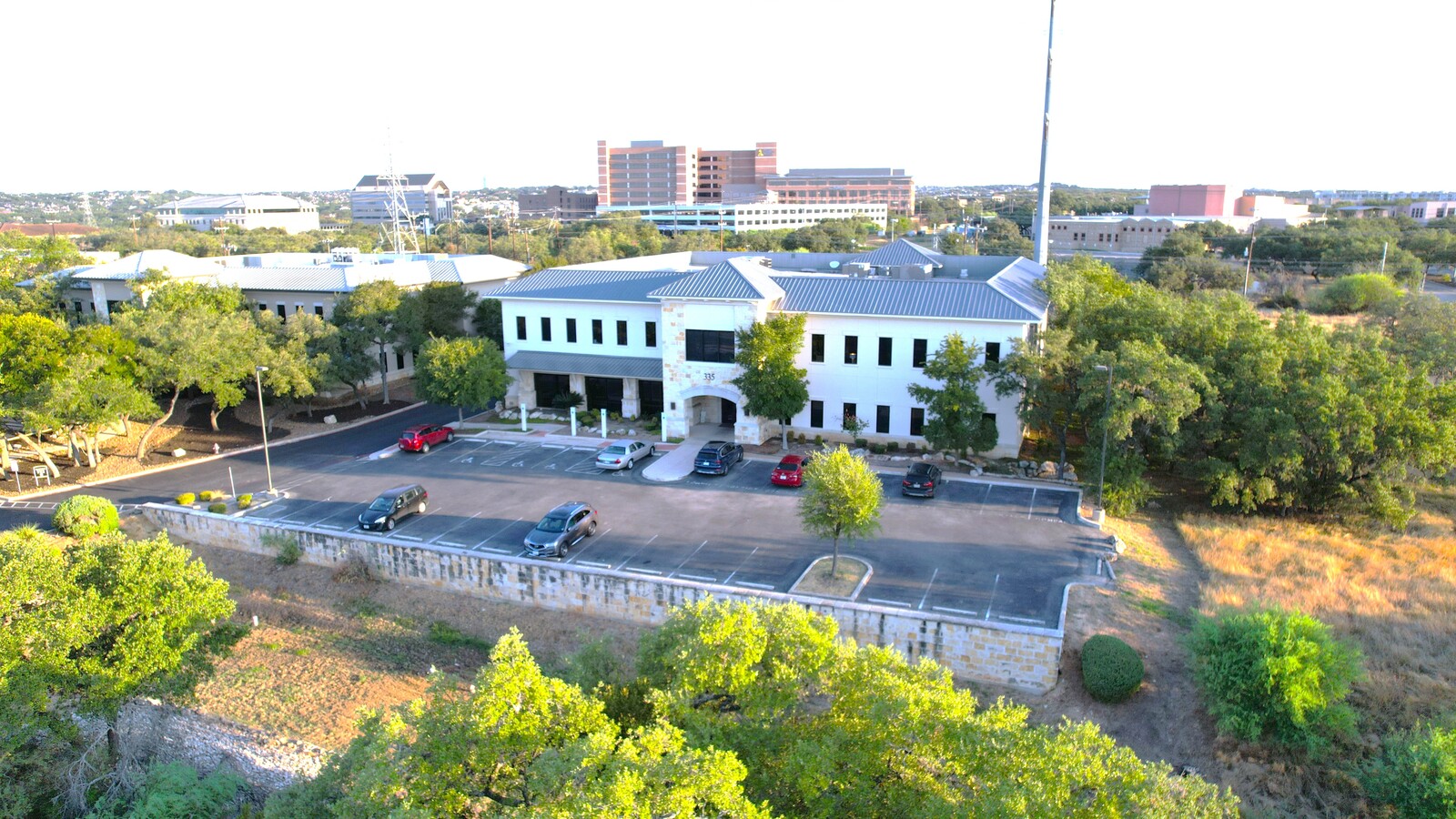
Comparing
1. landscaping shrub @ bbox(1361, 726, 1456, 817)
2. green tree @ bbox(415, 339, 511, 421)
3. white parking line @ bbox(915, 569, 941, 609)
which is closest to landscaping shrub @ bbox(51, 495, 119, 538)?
green tree @ bbox(415, 339, 511, 421)

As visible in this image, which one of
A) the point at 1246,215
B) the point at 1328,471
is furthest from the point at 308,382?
the point at 1246,215

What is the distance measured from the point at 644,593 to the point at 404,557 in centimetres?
906

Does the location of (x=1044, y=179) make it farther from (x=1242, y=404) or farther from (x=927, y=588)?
(x=927, y=588)

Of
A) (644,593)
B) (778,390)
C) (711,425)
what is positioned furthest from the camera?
(711,425)

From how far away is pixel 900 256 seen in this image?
55250 millimetres

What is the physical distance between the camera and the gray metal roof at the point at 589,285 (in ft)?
149

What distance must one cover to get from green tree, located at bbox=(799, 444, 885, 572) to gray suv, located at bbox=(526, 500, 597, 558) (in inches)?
319

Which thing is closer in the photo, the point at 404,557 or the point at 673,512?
the point at 404,557

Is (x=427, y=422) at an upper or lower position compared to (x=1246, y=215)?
lower

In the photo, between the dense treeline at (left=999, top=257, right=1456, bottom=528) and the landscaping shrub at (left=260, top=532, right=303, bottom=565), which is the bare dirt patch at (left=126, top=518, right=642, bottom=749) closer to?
the landscaping shrub at (left=260, top=532, right=303, bottom=565)

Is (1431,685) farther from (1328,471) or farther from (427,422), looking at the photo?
(427,422)

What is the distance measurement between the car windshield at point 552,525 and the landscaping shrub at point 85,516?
1708 centimetres

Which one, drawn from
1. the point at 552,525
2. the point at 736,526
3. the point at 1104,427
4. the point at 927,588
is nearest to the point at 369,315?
the point at 552,525

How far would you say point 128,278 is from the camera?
181ft
